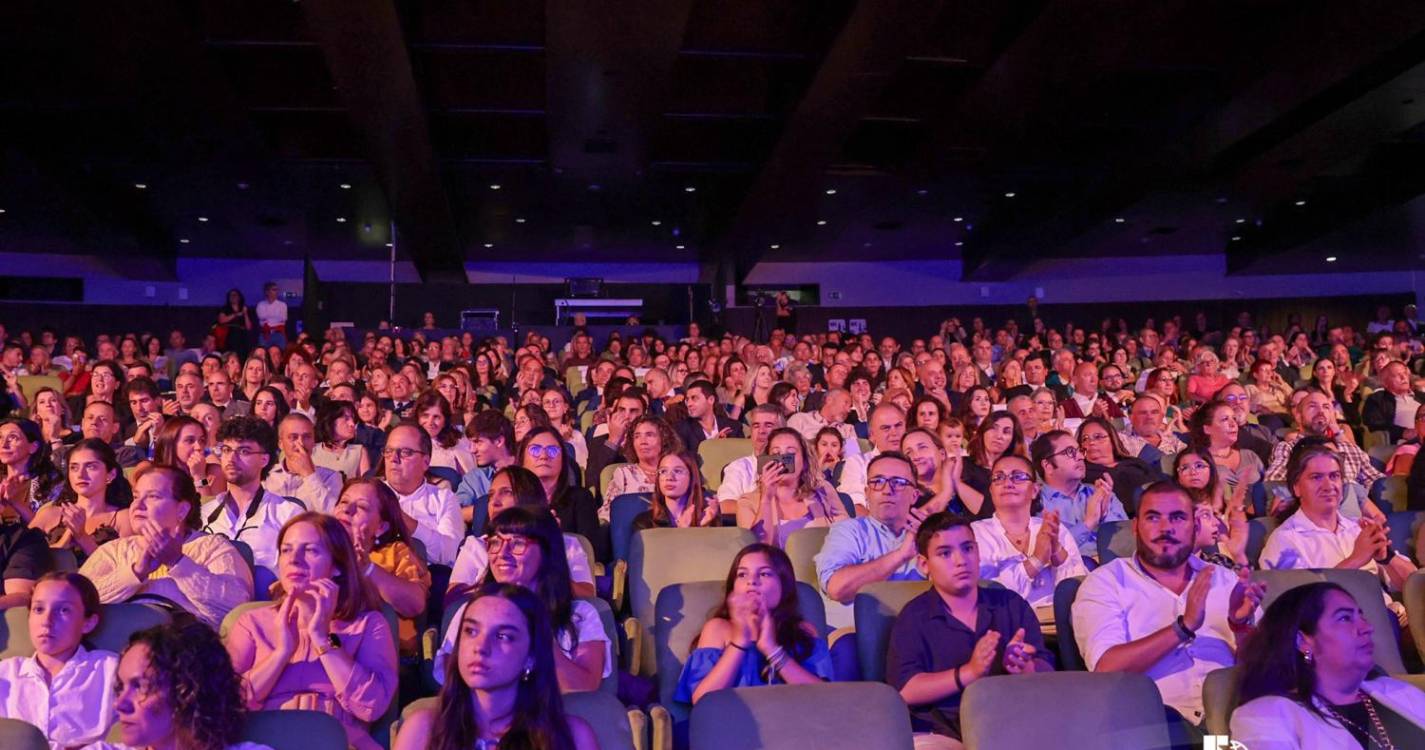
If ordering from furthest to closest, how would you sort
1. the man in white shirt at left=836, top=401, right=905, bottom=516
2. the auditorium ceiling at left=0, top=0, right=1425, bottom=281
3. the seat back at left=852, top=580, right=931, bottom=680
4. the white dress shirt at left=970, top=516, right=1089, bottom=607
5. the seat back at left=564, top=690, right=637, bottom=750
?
the auditorium ceiling at left=0, top=0, right=1425, bottom=281 < the man in white shirt at left=836, top=401, right=905, bottom=516 < the white dress shirt at left=970, top=516, right=1089, bottom=607 < the seat back at left=852, top=580, right=931, bottom=680 < the seat back at left=564, top=690, right=637, bottom=750

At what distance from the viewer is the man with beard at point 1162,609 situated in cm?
324

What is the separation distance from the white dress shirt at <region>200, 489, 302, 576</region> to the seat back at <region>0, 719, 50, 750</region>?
1695 mm

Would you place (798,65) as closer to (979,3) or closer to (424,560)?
(979,3)

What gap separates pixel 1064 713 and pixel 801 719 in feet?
1.97

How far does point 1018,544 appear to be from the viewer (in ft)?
13.4

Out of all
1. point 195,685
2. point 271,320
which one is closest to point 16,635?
point 195,685

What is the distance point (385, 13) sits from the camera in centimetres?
809

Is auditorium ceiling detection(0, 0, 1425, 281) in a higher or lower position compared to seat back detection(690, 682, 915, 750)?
higher

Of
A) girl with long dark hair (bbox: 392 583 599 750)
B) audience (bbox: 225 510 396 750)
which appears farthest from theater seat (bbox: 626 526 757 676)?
girl with long dark hair (bbox: 392 583 599 750)

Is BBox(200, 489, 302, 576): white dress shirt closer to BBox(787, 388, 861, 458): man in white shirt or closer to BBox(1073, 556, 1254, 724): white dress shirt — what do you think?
BBox(1073, 556, 1254, 724): white dress shirt

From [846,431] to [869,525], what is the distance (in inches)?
112

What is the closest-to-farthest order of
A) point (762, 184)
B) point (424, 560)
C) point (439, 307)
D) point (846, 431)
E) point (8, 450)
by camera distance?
1. point (424, 560)
2. point (8, 450)
3. point (846, 431)
4. point (762, 184)
5. point (439, 307)

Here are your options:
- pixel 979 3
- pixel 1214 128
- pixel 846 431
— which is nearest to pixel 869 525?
pixel 846 431

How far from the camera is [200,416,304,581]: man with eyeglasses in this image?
13.4 feet
